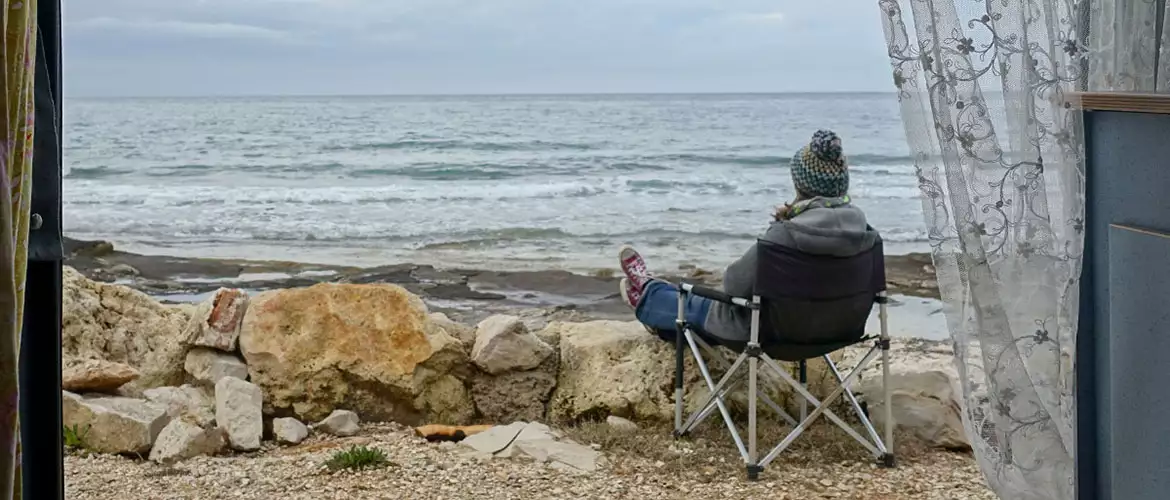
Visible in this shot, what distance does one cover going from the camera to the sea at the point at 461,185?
11594 millimetres

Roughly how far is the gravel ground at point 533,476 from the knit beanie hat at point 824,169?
0.92 m

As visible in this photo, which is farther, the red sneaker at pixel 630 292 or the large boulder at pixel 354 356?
the red sneaker at pixel 630 292

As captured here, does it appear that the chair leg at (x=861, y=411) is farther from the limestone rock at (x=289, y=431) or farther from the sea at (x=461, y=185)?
the sea at (x=461, y=185)

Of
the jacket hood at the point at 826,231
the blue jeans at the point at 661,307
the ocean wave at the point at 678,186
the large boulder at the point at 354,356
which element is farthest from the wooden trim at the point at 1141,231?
the ocean wave at the point at 678,186

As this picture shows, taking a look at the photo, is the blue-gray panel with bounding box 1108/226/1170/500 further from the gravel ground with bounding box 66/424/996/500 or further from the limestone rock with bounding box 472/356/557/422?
the limestone rock with bounding box 472/356/557/422

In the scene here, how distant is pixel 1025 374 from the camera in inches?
87.9

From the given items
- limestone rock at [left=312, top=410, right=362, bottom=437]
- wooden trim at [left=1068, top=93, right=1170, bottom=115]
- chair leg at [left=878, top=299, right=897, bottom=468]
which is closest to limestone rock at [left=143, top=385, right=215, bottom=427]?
limestone rock at [left=312, top=410, right=362, bottom=437]

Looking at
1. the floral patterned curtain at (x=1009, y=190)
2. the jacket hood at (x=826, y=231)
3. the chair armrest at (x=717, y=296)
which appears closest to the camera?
the floral patterned curtain at (x=1009, y=190)

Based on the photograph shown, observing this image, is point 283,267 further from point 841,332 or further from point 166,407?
point 841,332

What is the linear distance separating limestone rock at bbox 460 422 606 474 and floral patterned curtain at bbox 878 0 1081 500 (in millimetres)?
1714

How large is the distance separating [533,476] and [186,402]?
1.47 m

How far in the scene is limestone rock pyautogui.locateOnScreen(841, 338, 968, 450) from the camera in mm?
4027

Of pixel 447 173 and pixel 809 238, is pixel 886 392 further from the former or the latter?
pixel 447 173

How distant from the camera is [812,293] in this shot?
141 inches
